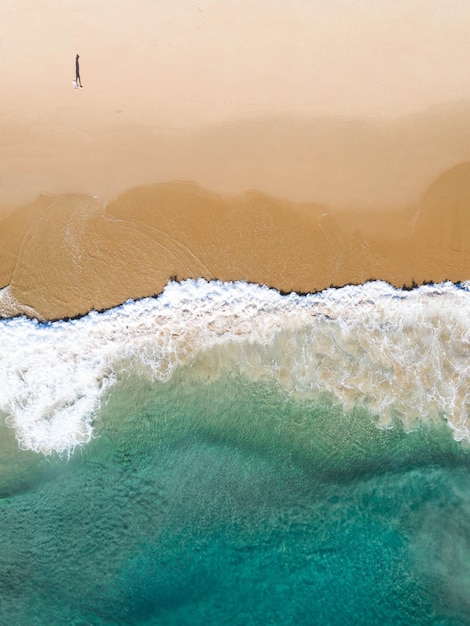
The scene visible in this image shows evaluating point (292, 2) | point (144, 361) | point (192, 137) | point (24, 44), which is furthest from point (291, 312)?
point (24, 44)

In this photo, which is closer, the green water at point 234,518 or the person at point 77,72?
the green water at point 234,518

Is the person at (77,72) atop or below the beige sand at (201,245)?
atop

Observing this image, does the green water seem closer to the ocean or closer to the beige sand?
the ocean

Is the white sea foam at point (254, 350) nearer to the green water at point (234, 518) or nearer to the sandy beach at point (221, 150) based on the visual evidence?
the green water at point (234, 518)

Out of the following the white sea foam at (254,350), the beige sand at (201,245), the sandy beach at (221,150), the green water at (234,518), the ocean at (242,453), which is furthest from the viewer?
the sandy beach at (221,150)

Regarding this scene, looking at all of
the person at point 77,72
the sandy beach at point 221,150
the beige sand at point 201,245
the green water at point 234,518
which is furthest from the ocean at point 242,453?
the person at point 77,72

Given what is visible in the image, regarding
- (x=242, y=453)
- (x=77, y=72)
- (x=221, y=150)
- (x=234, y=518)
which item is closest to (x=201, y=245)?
(x=221, y=150)

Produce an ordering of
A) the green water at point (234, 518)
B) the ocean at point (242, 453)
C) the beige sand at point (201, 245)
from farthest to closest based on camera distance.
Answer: the beige sand at point (201, 245), the ocean at point (242, 453), the green water at point (234, 518)

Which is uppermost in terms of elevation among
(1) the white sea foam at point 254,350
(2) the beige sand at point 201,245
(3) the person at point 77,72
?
(3) the person at point 77,72
